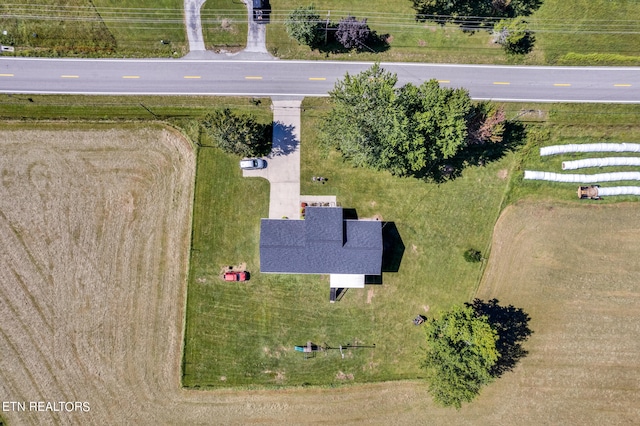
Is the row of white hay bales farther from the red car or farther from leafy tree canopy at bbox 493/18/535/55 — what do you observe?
the red car

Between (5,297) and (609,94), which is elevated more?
(609,94)

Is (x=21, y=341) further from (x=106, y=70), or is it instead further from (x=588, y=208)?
(x=588, y=208)

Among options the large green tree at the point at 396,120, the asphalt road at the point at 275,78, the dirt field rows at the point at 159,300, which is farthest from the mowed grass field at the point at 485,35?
the dirt field rows at the point at 159,300

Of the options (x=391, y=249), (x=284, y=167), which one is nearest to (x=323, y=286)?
(x=391, y=249)

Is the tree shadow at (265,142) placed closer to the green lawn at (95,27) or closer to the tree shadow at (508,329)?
the green lawn at (95,27)

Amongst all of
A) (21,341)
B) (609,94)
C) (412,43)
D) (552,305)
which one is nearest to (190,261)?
(21,341)

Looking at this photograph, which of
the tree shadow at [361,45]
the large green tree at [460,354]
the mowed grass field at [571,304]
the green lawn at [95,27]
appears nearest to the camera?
the large green tree at [460,354]
